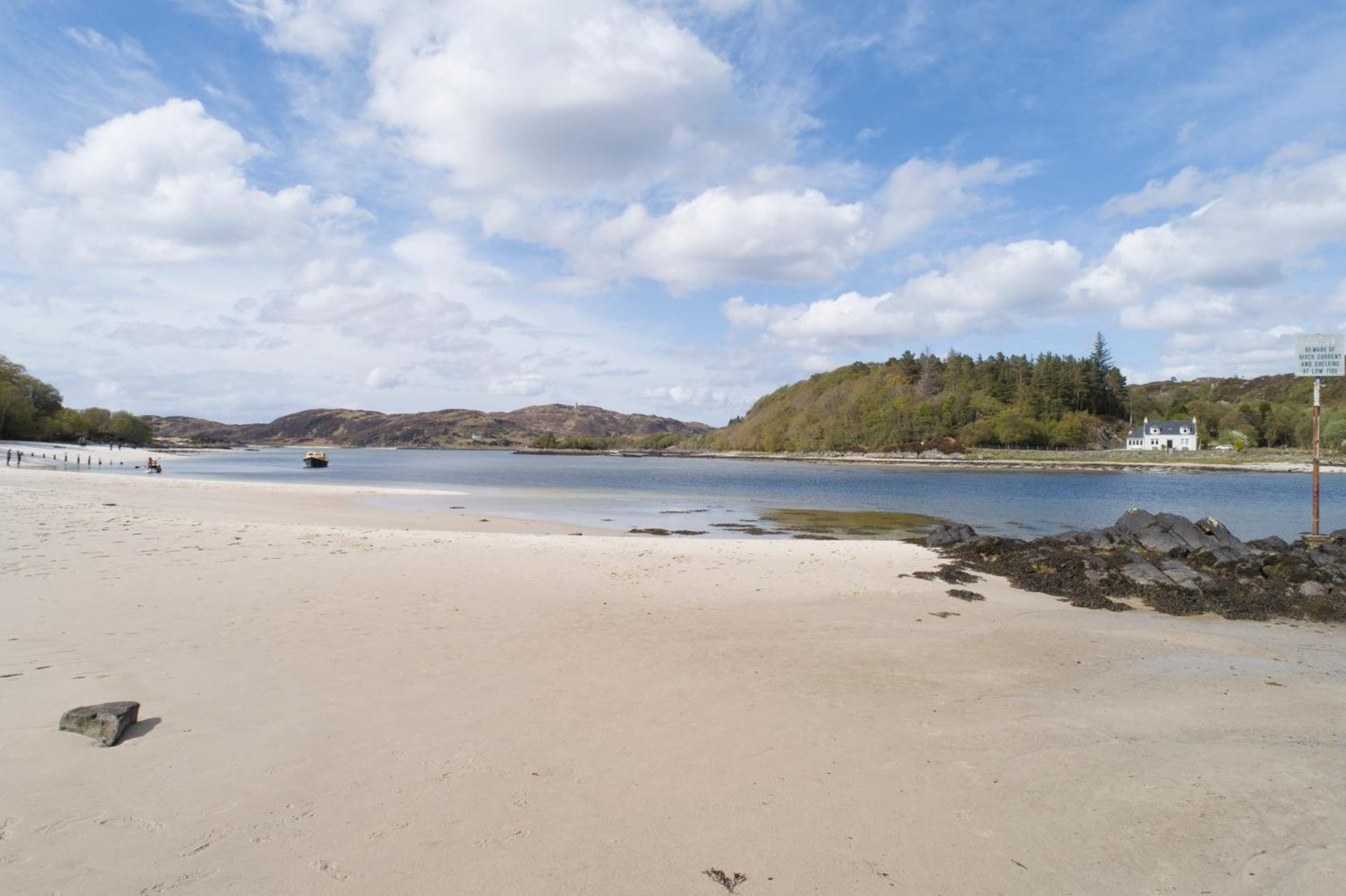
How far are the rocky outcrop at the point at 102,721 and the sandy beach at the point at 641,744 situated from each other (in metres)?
0.06

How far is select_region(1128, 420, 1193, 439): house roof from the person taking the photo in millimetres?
107438

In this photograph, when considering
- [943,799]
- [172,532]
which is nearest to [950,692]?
[943,799]

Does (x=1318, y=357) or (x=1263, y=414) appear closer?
(x=1318, y=357)

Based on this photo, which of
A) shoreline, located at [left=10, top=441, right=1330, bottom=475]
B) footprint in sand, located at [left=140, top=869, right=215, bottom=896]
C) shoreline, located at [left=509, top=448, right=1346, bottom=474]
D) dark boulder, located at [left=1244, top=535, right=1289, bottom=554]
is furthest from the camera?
shoreline, located at [left=509, top=448, right=1346, bottom=474]

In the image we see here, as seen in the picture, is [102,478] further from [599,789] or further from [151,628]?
[599,789]

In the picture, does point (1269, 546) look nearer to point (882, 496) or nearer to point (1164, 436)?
point (882, 496)

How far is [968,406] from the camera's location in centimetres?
13075

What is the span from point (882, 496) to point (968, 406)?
4034 inches

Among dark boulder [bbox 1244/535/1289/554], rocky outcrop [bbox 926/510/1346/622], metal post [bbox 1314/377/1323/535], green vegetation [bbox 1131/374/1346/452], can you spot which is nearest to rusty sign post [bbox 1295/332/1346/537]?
metal post [bbox 1314/377/1323/535]

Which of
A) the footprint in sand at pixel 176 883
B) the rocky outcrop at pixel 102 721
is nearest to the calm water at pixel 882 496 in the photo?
the rocky outcrop at pixel 102 721

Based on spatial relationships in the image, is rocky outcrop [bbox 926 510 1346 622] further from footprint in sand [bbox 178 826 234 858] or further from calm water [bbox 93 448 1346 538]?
footprint in sand [bbox 178 826 234 858]

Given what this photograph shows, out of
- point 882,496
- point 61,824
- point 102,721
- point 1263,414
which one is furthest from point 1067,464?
point 61,824

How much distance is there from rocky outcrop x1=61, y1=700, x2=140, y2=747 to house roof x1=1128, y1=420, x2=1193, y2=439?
440 ft

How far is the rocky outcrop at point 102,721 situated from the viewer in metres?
4.21
